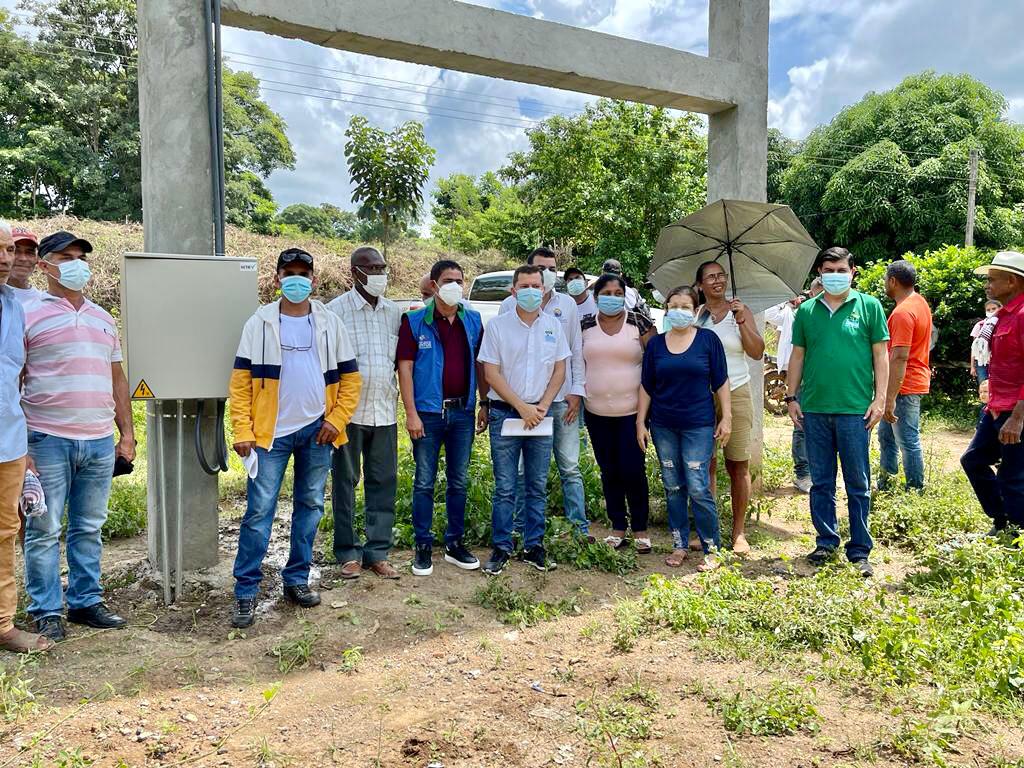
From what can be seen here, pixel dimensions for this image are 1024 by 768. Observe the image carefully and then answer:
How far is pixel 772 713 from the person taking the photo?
3260 millimetres

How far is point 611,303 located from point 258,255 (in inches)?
616

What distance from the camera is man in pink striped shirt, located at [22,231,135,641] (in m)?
4.10

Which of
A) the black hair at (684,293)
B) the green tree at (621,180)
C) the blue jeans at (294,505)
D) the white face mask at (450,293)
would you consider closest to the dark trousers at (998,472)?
the black hair at (684,293)

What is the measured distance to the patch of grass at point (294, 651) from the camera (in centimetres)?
394

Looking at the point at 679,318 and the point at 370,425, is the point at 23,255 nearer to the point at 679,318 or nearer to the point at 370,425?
the point at 370,425

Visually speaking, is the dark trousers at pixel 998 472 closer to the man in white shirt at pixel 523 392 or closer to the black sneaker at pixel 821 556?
the black sneaker at pixel 821 556

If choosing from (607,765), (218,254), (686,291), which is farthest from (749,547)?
(218,254)

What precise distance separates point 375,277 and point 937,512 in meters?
4.70

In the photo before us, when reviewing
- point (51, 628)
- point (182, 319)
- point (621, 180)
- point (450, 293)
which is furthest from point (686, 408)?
point (621, 180)

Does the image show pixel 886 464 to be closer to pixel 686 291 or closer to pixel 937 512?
pixel 937 512

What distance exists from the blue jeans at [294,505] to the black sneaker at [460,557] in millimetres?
1022

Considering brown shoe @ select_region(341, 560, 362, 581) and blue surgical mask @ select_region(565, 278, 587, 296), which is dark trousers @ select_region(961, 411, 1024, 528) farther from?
brown shoe @ select_region(341, 560, 362, 581)

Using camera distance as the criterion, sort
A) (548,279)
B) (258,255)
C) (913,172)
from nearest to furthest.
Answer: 1. (548,279)
2. (258,255)
3. (913,172)

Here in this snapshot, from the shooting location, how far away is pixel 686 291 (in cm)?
535
